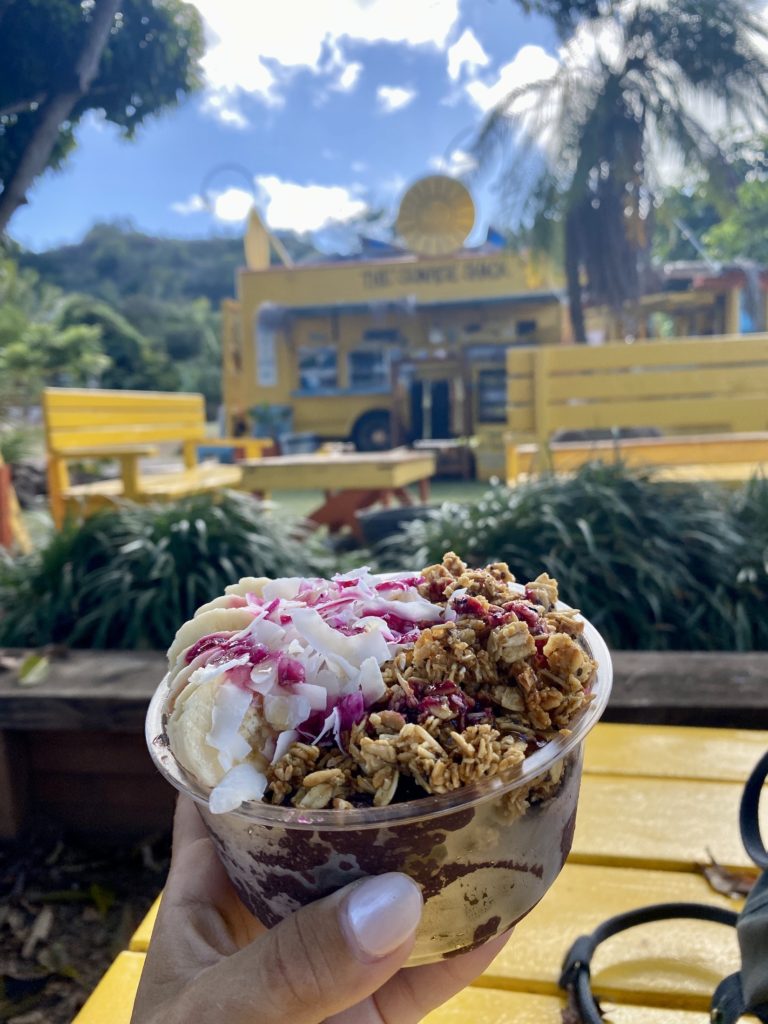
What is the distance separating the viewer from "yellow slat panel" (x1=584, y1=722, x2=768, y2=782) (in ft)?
4.23

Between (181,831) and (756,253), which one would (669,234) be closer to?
(756,253)

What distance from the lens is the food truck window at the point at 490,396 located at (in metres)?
11.0

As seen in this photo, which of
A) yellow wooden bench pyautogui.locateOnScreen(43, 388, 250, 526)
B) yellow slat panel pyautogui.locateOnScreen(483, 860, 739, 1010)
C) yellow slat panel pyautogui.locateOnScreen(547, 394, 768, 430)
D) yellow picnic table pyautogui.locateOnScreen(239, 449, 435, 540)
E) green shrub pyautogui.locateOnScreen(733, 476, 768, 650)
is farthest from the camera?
yellow picnic table pyautogui.locateOnScreen(239, 449, 435, 540)

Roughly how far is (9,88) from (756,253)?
18.9 meters

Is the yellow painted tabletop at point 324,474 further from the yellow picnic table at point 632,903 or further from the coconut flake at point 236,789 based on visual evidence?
the coconut flake at point 236,789

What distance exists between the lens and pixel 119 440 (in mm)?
5012

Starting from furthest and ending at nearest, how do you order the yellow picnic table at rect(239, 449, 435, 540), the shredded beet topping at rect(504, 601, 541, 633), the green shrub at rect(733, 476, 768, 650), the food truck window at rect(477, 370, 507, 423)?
the food truck window at rect(477, 370, 507, 423) < the yellow picnic table at rect(239, 449, 435, 540) < the green shrub at rect(733, 476, 768, 650) < the shredded beet topping at rect(504, 601, 541, 633)

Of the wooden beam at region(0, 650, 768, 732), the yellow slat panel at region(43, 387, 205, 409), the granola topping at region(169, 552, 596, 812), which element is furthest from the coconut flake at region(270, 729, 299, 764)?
the yellow slat panel at region(43, 387, 205, 409)

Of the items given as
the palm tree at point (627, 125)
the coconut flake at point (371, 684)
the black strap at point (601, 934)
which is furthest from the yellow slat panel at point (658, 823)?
the palm tree at point (627, 125)

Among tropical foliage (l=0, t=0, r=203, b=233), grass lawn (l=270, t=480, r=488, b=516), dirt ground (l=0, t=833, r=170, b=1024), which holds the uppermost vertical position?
tropical foliage (l=0, t=0, r=203, b=233)

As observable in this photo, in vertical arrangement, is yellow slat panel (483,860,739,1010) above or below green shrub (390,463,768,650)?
below

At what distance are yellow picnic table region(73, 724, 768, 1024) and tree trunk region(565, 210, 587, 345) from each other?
885 centimetres

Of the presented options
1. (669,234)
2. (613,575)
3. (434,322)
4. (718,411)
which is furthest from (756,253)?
(613,575)

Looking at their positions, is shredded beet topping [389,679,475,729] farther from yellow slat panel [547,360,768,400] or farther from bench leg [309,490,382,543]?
bench leg [309,490,382,543]
